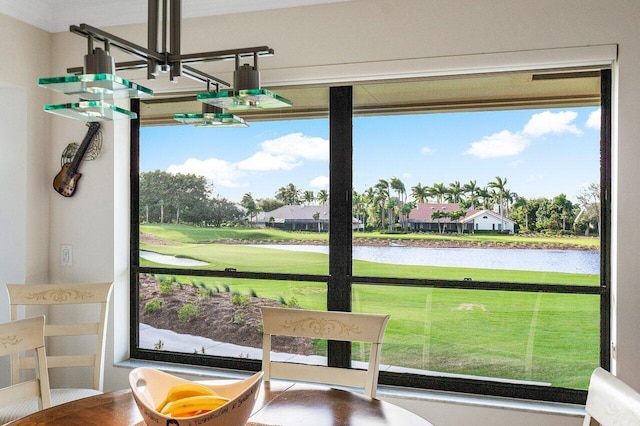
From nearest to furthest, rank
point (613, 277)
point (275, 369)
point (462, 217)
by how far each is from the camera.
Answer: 1. point (275, 369)
2. point (613, 277)
3. point (462, 217)

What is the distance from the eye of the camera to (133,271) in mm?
3607

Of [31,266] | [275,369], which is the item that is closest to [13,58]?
[31,266]

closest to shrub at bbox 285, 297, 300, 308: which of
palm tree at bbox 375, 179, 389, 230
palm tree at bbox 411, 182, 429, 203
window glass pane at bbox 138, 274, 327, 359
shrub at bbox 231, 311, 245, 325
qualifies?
window glass pane at bbox 138, 274, 327, 359

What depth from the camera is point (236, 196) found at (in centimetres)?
346

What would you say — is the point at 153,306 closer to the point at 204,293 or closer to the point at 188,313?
the point at 188,313

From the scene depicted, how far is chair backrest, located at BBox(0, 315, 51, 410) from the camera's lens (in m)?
2.08

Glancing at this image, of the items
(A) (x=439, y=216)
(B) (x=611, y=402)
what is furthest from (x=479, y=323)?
(B) (x=611, y=402)

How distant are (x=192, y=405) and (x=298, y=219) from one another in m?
1.91

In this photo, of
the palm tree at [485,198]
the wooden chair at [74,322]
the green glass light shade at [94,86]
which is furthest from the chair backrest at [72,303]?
the palm tree at [485,198]

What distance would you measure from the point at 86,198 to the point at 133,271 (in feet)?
1.65

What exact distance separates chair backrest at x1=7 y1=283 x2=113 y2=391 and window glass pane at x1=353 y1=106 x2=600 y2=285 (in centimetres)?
134

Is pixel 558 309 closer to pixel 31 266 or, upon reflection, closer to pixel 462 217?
pixel 462 217

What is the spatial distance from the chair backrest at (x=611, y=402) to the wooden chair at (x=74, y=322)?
2.24m

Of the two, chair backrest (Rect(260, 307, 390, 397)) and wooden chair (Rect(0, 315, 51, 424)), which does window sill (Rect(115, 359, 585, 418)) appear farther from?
wooden chair (Rect(0, 315, 51, 424))
